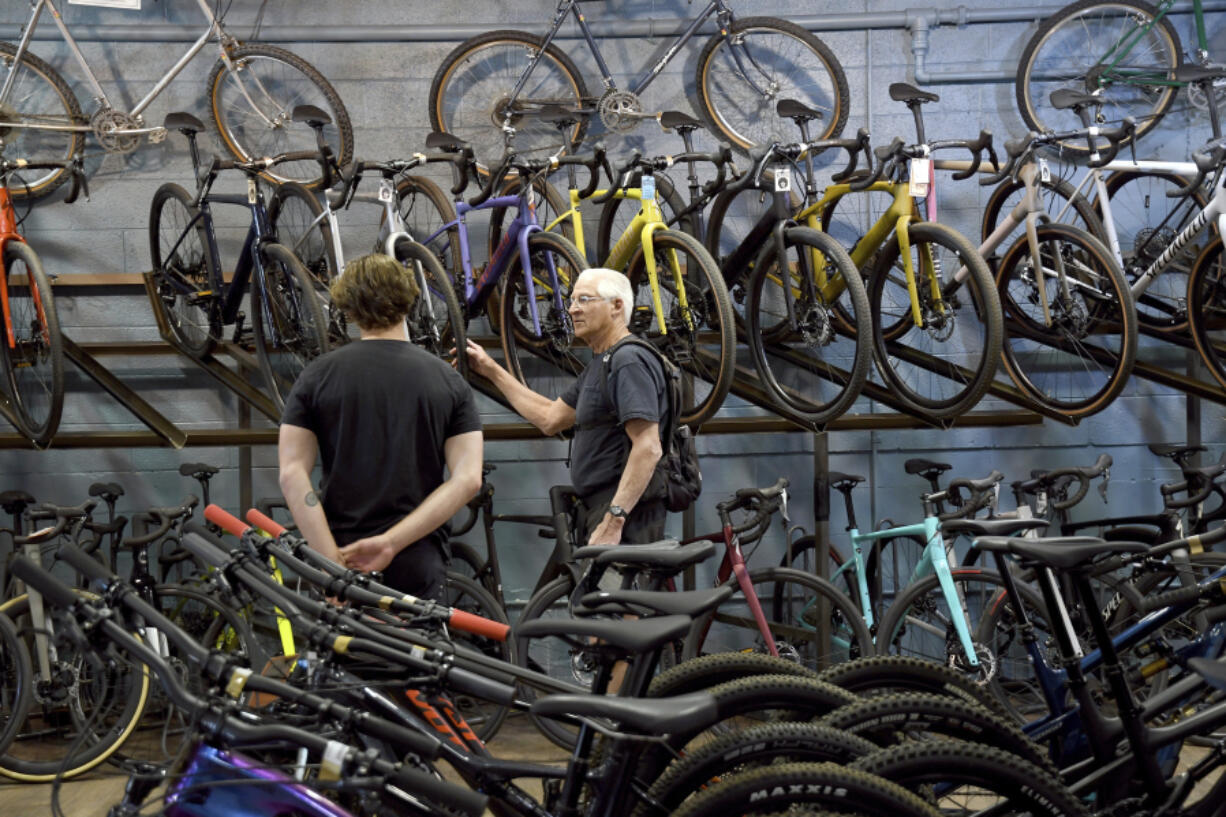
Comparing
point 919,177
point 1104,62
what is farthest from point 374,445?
point 1104,62

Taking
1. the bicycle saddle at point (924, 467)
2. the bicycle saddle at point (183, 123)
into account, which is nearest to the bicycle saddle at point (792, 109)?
the bicycle saddle at point (924, 467)

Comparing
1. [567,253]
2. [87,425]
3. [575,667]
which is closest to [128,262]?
[87,425]

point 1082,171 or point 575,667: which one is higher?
point 1082,171

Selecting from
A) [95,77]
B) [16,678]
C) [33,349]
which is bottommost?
[16,678]

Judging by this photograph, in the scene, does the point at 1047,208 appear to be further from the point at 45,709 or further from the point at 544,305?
the point at 45,709

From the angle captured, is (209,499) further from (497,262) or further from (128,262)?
(497,262)

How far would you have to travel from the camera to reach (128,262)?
5543 mm

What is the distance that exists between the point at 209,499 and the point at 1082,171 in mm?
4295

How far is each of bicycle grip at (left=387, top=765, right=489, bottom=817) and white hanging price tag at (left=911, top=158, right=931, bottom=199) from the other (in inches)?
139

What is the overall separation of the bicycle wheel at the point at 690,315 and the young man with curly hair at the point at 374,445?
1519mm

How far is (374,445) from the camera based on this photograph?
283 cm

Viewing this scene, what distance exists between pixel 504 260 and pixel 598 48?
141cm

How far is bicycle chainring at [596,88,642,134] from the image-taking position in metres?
5.51

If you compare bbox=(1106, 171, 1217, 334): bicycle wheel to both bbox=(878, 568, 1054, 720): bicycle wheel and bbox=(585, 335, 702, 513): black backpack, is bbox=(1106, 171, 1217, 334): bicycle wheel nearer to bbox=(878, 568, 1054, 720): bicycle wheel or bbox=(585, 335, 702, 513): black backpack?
bbox=(878, 568, 1054, 720): bicycle wheel
